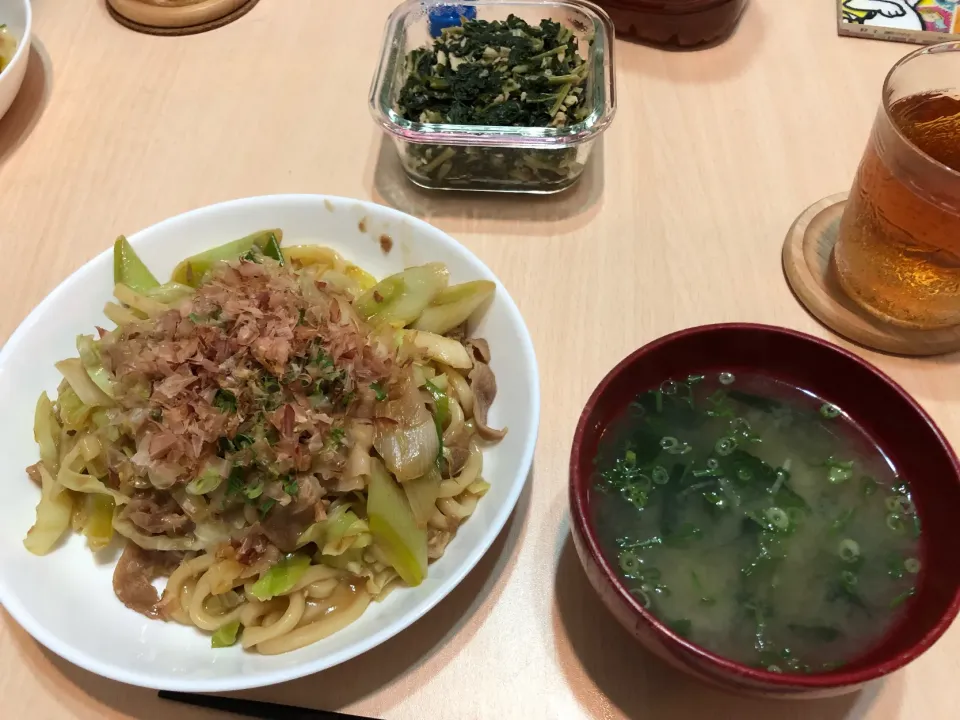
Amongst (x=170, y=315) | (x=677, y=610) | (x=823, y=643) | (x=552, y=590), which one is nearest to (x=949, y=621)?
(x=823, y=643)

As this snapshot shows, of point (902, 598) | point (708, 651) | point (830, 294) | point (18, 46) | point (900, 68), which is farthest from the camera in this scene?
point (18, 46)

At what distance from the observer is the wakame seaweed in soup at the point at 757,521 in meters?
0.95

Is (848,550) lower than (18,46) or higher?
lower

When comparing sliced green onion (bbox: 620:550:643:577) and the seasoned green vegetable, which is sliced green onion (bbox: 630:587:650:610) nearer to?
sliced green onion (bbox: 620:550:643:577)

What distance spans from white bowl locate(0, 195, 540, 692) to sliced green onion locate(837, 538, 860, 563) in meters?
0.47

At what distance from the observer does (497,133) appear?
1588 millimetres

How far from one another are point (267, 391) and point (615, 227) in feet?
3.17

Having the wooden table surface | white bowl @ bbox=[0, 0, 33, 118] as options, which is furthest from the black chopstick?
white bowl @ bbox=[0, 0, 33, 118]

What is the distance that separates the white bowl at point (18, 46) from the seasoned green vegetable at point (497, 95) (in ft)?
3.23

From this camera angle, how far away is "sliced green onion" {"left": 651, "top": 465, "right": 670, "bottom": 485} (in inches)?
41.8

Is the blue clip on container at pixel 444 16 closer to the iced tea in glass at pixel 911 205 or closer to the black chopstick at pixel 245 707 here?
the iced tea in glass at pixel 911 205

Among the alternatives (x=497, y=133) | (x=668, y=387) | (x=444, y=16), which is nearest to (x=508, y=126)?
(x=497, y=133)

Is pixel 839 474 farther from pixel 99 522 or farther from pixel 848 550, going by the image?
pixel 99 522

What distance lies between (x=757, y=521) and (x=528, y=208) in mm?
983
